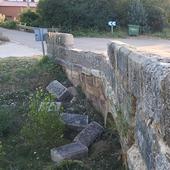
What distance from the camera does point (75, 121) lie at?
912 cm

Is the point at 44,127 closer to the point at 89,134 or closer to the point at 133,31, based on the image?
the point at 89,134

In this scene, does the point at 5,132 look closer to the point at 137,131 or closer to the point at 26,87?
the point at 26,87

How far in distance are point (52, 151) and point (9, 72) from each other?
4652mm

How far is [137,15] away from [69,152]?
1712cm

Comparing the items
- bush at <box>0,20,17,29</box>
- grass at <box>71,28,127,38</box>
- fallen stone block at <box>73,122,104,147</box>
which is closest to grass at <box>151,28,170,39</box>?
grass at <box>71,28,127,38</box>

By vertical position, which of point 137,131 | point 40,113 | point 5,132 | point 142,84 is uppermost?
point 142,84

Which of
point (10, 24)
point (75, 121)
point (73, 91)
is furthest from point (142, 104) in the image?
point (10, 24)

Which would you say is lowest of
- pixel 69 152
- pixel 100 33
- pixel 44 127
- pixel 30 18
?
pixel 69 152

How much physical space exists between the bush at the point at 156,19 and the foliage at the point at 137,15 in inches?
16.6

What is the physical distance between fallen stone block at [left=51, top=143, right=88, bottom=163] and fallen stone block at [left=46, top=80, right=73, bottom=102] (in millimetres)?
2554

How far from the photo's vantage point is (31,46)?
18578 mm

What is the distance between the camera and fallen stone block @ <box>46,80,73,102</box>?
411 inches

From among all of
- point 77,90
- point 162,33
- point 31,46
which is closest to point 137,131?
point 77,90

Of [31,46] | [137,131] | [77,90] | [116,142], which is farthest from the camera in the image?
[31,46]
